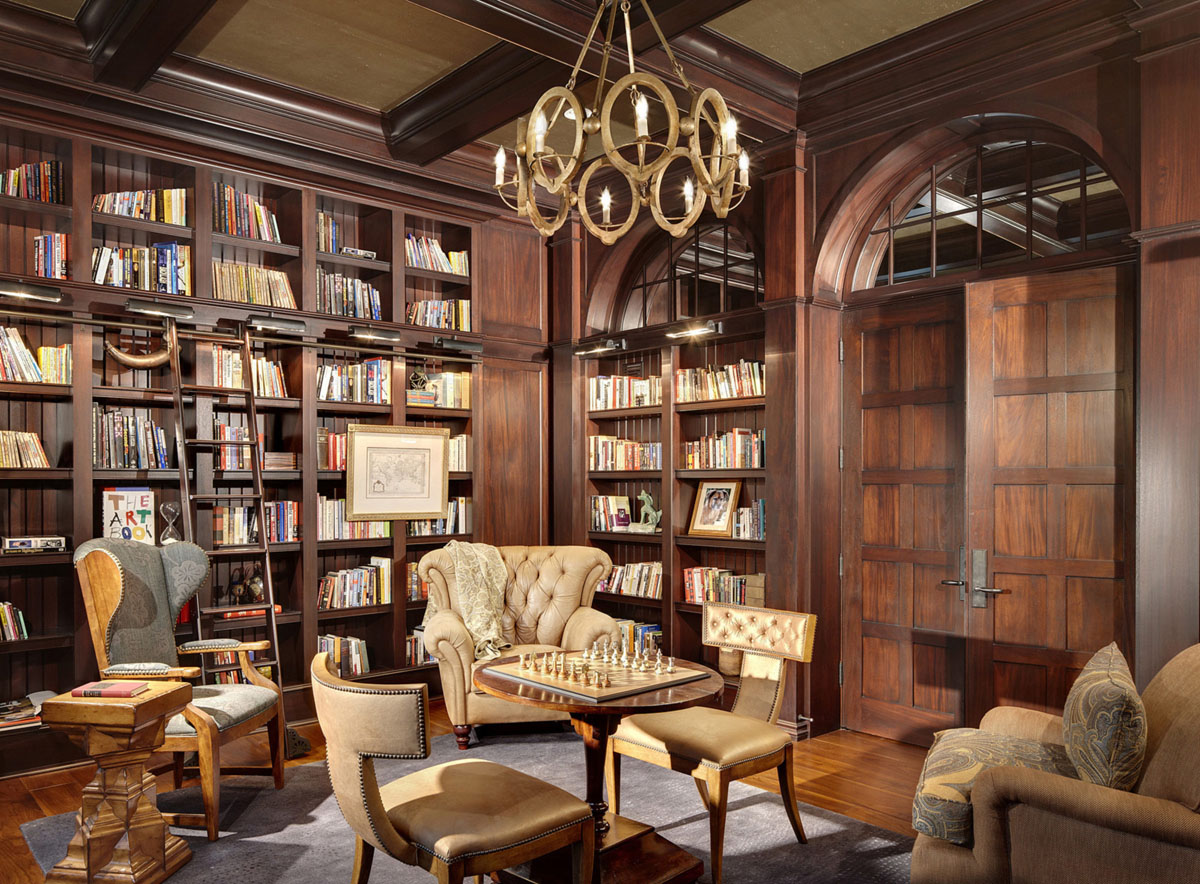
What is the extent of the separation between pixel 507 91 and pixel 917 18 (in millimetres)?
2090

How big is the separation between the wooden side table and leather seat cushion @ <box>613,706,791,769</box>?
1.74 metres

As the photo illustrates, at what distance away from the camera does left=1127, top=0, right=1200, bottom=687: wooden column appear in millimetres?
3441

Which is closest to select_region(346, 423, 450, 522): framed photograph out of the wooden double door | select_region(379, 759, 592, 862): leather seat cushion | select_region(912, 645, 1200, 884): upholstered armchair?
the wooden double door

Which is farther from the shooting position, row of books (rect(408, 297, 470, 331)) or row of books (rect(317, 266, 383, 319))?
row of books (rect(408, 297, 470, 331))

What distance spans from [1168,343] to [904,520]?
1722 millimetres

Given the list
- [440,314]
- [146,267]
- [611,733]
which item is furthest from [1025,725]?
[146,267]

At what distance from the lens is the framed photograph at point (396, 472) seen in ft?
18.5

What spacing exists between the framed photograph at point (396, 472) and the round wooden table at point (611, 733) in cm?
250

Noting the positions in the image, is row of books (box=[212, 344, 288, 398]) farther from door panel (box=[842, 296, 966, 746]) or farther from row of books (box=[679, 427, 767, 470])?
door panel (box=[842, 296, 966, 746])

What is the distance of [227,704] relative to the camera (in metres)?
3.81

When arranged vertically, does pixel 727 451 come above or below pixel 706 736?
above

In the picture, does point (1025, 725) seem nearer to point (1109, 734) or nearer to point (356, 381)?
point (1109, 734)

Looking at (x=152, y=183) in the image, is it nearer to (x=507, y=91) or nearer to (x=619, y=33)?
(x=507, y=91)

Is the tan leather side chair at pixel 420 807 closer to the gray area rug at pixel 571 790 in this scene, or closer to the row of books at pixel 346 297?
the gray area rug at pixel 571 790
